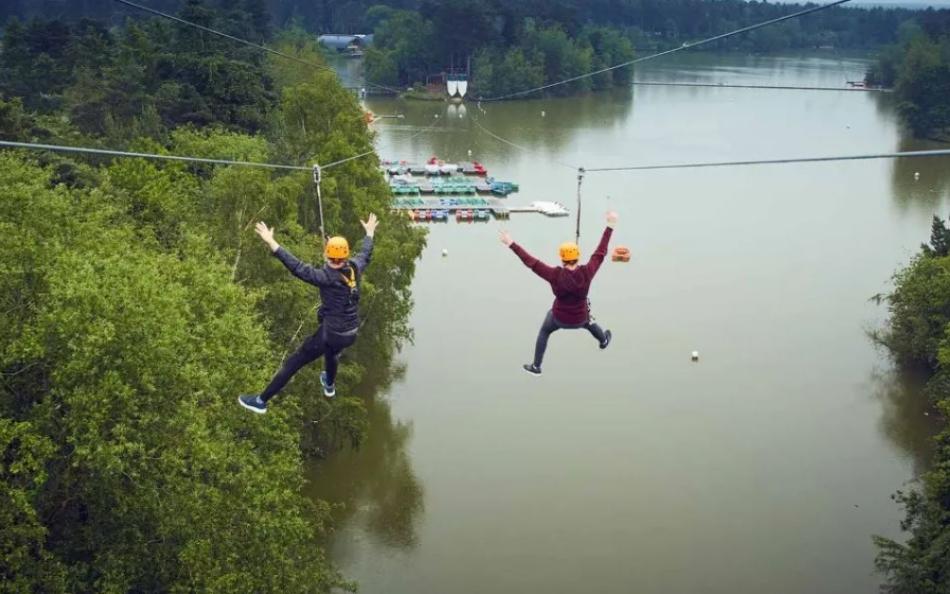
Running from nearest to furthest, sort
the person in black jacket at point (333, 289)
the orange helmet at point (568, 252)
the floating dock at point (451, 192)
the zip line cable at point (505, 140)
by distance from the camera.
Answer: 1. the person in black jacket at point (333, 289)
2. the orange helmet at point (568, 252)
3. the floating dock at point (451, 192)
4. the zip line cable at point (505, 140)

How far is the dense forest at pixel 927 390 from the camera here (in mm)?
18531

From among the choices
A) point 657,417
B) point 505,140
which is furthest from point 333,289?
point 505,140

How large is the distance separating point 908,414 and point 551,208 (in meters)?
24.5

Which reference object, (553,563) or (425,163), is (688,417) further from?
(425,163)

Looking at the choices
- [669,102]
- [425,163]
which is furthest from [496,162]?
[669,102]

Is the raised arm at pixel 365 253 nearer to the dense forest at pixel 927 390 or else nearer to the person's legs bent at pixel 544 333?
the person's legs bent at pixel 544 333

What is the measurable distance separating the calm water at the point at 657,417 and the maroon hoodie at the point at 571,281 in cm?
1058

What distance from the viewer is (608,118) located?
255 ft

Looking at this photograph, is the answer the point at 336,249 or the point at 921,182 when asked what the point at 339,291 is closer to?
the point at 336,249

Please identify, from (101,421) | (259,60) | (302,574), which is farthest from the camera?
(259,60)

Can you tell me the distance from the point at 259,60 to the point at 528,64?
36.7m

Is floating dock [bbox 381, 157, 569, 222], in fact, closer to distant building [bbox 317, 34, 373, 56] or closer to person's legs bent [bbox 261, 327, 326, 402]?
person's legs bent [bbox 261, 327, 326, 402]

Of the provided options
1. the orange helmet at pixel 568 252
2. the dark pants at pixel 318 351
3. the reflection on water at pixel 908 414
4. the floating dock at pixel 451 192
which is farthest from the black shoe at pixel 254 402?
the floating dock at pixel 451 192

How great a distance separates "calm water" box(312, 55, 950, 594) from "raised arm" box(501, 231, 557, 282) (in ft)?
36.7
